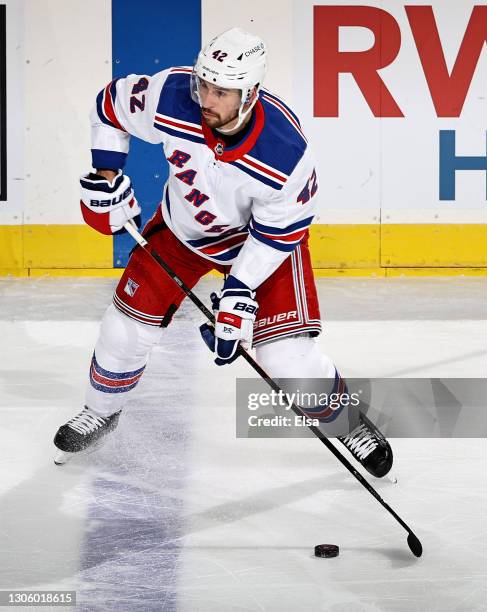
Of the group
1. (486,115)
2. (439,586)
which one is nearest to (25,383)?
(439,586)

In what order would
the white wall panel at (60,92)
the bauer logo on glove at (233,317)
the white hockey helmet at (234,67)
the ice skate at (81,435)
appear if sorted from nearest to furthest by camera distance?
the white hockey helmet at (234,67) < the bauer logo on glove at (233,317) < the ice skate at (81,435) < the white wall panel at (60,92)

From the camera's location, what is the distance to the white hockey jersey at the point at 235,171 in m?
2.67

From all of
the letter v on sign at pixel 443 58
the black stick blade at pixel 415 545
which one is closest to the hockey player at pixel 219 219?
the black stick blade at pixel 415 545

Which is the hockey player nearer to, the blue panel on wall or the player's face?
the player's face

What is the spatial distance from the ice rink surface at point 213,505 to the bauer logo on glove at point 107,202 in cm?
59

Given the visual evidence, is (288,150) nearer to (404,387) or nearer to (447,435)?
(447,435)

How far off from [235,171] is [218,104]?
0.16 m

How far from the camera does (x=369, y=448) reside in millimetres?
2900

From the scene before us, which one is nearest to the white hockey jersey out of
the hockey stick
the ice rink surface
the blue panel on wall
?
the hockey stick

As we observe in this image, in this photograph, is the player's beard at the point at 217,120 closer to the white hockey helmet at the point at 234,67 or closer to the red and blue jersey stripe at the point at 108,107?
the white hockey helmet at the point at 234,67

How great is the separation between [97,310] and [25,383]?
4.27ft

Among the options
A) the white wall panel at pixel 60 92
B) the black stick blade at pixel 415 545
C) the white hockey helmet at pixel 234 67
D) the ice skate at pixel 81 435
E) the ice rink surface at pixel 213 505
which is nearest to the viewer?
the ice rink surface at pixel 213 505

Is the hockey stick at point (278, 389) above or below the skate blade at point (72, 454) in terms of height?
above

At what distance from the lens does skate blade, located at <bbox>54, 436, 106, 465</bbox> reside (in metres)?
2.99
